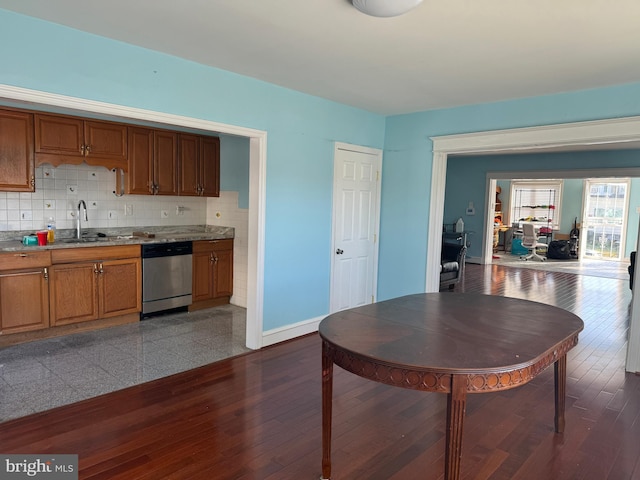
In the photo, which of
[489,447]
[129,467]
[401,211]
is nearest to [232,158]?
[401,211]

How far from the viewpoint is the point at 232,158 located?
5.52 meters

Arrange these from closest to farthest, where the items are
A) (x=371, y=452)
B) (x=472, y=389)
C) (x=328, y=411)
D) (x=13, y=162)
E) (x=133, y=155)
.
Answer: (x=472, y=389)
(x=328, y=411)
(x=371, y=452)
(x=13, y=162)
(x=133, y=155)

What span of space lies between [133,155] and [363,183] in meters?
2.63

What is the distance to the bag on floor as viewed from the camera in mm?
11172

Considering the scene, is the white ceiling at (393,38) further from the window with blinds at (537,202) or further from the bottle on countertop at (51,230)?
the window with blinds at (537,202)

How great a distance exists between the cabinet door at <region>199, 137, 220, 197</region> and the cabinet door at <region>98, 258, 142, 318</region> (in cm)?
137

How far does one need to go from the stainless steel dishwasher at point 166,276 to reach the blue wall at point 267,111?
60.8 inches

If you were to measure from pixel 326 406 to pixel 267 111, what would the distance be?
2.72m

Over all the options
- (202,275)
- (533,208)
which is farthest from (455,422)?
(533,208)

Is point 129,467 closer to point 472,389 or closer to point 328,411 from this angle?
point 328,411

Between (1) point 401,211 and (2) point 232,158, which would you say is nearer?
(1) point 401,211

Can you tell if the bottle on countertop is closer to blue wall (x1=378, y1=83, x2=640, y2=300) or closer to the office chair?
blue wall (x1=378, y1=83, x2=640, y2=300)

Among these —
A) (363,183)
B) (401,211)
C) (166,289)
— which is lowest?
(166,289)

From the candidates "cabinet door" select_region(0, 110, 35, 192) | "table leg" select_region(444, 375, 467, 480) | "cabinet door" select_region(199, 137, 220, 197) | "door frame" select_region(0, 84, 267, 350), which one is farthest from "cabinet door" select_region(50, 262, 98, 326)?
"table leg" select_region(444, 375, 467, 480)
